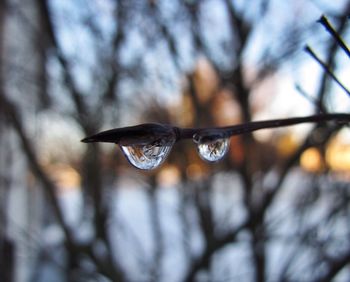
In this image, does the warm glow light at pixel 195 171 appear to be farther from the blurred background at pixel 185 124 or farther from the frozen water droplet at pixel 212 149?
the frozen water droplet at pixel 212 149

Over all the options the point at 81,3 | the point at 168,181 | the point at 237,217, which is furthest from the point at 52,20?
the point at 237,217

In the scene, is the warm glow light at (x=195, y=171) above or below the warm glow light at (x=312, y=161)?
above

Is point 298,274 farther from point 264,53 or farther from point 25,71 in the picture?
point 25,71

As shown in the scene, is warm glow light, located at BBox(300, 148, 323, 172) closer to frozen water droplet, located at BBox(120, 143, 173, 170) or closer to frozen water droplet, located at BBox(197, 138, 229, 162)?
frozen water droplet, located at BBox(197, 138, 229, 162)

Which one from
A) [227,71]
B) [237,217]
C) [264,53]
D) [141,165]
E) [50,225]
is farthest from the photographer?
[50,225]

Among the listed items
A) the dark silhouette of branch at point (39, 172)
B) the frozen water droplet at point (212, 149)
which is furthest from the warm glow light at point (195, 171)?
the frozen water droplet at point (212, 149)
